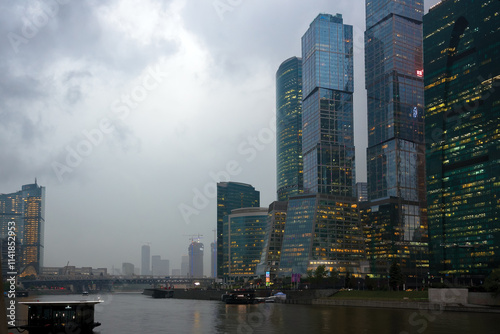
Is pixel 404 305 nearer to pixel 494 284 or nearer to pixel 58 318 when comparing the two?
pixel 494 284

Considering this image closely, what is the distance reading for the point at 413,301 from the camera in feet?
454

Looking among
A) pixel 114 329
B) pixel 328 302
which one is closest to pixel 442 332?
pixel 114 329

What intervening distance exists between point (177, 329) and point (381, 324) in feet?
114

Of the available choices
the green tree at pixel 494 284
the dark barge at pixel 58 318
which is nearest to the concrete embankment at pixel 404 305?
the green tree at pixel 494 284

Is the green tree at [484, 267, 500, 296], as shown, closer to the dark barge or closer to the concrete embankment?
the concrete embankment

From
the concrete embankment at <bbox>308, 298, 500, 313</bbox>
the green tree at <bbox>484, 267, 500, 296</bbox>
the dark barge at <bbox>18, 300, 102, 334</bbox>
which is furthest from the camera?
the green tree at <bbox>484, 267, 500, 296</bbox>

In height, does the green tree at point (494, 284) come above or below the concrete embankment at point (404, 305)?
above

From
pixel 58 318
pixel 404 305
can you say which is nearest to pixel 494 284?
pixel 404 305

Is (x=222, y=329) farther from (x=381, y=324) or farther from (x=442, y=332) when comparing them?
(x=442, y=332)

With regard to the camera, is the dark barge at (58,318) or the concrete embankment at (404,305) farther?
the concrete embankment at (404,305)

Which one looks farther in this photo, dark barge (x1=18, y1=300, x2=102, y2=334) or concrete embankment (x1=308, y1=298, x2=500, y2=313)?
concrete embankment (x1=308, y1=298, x2=500, y2=313)

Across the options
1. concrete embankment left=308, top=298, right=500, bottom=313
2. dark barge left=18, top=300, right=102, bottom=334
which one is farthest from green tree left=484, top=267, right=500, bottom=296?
dark barge left=18, top=300, right=102, bottom=334

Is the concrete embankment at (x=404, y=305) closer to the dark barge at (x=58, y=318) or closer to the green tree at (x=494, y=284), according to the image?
the green tree at (x=494, y=284)

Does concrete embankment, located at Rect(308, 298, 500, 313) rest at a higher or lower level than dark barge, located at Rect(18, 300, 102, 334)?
lower
